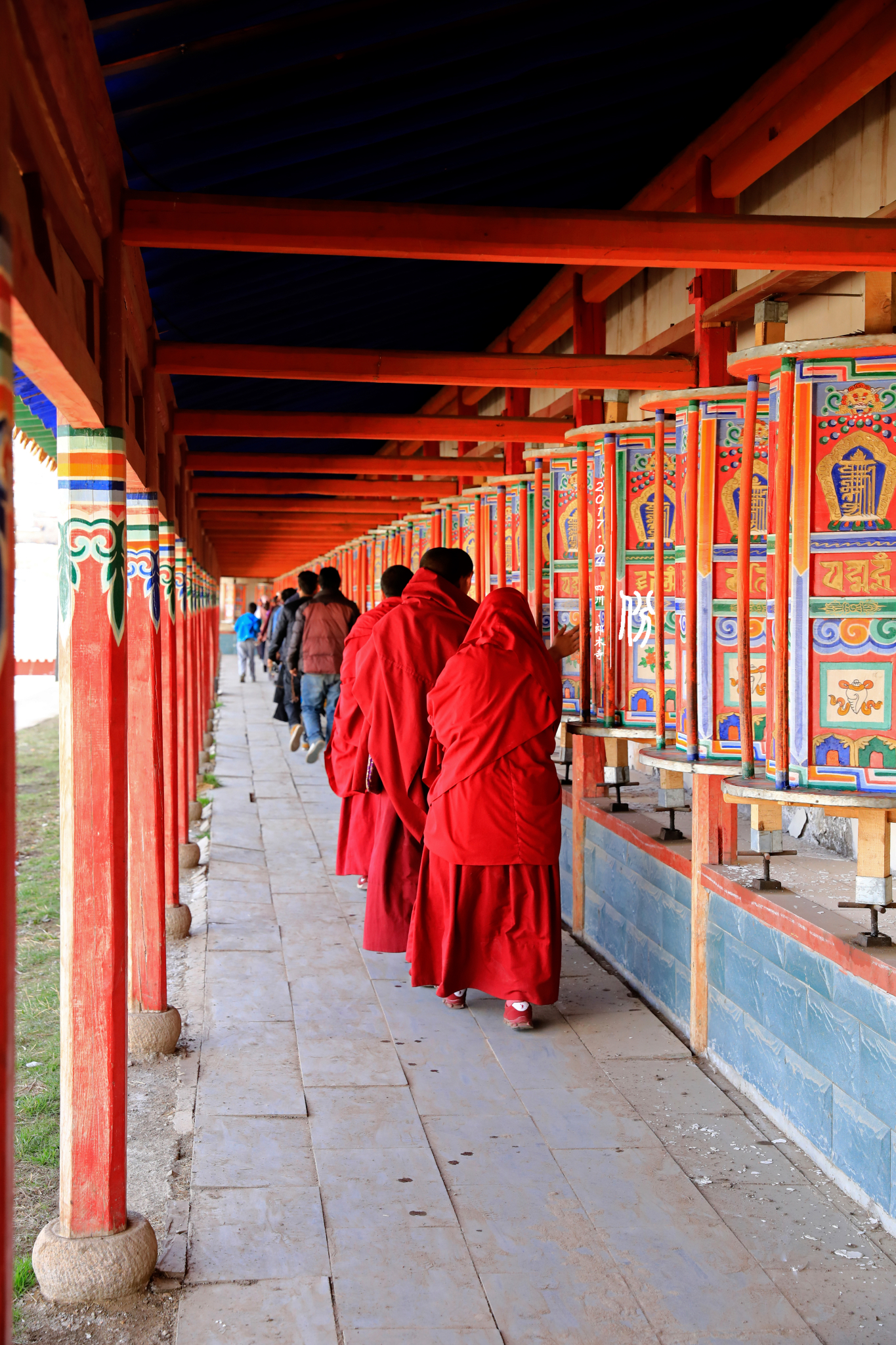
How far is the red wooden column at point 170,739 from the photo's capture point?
582 centimetres

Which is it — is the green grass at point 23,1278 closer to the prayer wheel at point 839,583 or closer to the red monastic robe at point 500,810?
the red monastic robe at point 500,810

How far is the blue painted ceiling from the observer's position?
271cm

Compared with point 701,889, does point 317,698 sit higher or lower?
higher

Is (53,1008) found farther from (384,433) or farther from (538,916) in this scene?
(384,433)

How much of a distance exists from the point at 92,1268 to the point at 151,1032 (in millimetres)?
1530

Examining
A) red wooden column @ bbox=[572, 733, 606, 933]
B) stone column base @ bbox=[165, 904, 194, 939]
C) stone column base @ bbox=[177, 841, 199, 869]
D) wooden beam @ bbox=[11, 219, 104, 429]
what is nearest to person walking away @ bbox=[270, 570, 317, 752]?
stone column base @ bbox=[177, 841, 199, 869]

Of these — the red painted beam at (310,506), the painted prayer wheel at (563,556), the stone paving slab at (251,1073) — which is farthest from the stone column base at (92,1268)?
the red painted beam at (310,506)

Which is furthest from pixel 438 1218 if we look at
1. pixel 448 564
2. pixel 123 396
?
pixel 448 564

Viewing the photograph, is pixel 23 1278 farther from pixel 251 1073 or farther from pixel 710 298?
pixel 710 298

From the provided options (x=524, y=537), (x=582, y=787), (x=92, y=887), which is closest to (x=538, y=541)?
(x=524, y=537)

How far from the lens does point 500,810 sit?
4.57 metres

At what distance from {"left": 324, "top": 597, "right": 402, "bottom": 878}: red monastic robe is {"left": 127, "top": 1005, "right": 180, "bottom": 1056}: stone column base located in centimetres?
175

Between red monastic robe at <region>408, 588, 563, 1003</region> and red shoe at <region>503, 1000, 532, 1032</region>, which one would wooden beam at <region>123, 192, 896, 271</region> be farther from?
red shoe at <region>503, 1000, 532, 1032</region>

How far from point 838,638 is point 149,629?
2557 mm
